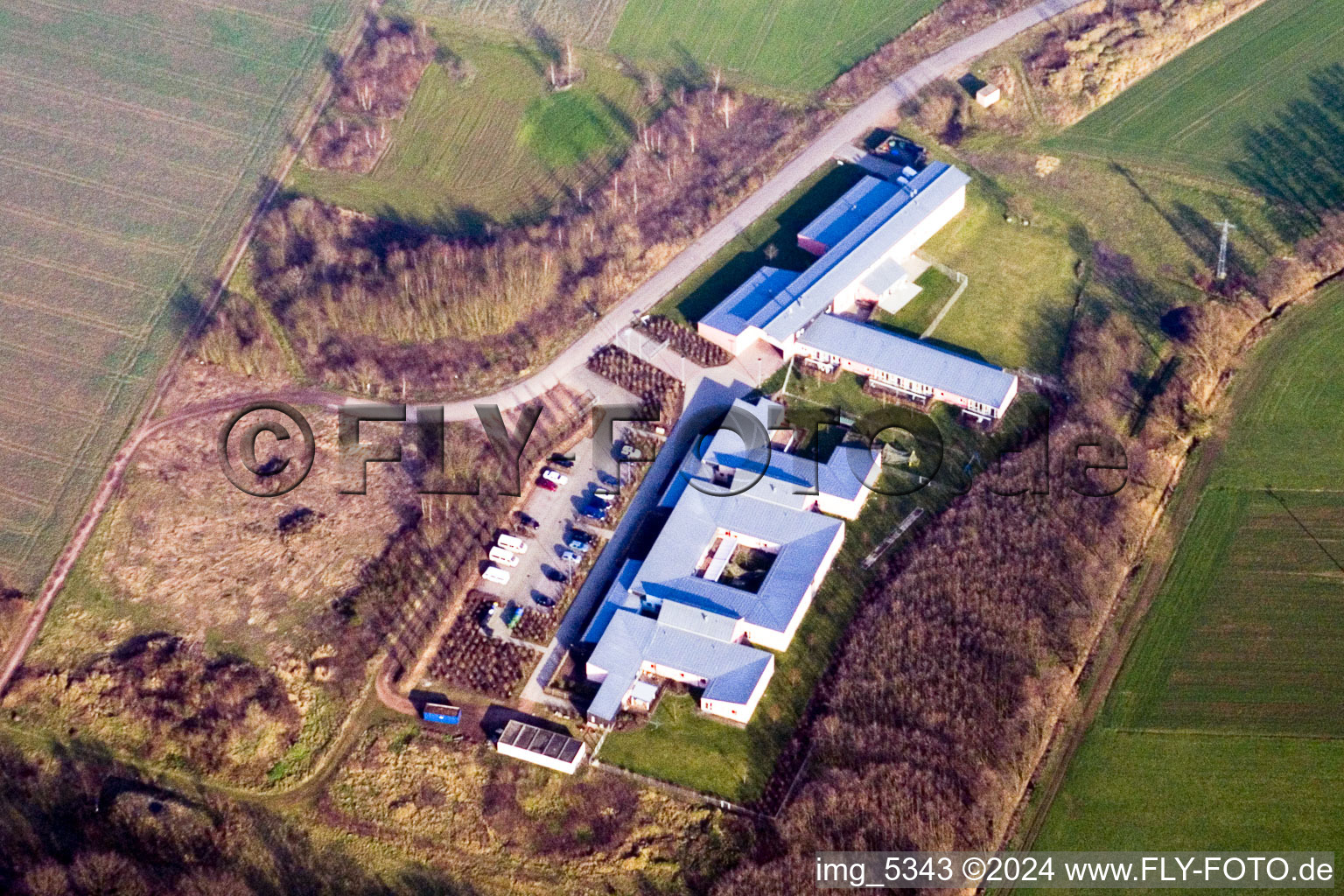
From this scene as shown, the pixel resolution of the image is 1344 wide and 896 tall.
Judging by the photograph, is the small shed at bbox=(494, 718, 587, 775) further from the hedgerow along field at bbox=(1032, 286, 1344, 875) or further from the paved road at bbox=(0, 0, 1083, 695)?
the paved road at bbox=(0, 0, 1083, 695)

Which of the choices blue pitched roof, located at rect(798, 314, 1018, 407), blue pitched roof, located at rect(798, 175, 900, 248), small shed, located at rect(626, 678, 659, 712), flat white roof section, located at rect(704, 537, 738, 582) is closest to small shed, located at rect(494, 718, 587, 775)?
small shed, located at rect(626, 678, 659, 712)

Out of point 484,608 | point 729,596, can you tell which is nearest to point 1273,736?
point 729,596

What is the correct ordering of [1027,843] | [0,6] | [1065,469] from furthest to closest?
[0,6] → [1065,469] → [1027,843]

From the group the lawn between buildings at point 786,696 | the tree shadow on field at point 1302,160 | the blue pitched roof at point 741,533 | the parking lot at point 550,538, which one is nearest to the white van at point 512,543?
the parking lot at point 550,538

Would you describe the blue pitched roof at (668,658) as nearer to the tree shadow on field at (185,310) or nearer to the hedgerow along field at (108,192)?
the hedgerow along field at (108,192)

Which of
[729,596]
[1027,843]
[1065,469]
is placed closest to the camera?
[1027,843]

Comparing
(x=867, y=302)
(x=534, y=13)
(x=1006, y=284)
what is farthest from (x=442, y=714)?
(x=534, y=13)

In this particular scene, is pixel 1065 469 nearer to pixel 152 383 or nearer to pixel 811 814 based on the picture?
pixel 811 814
